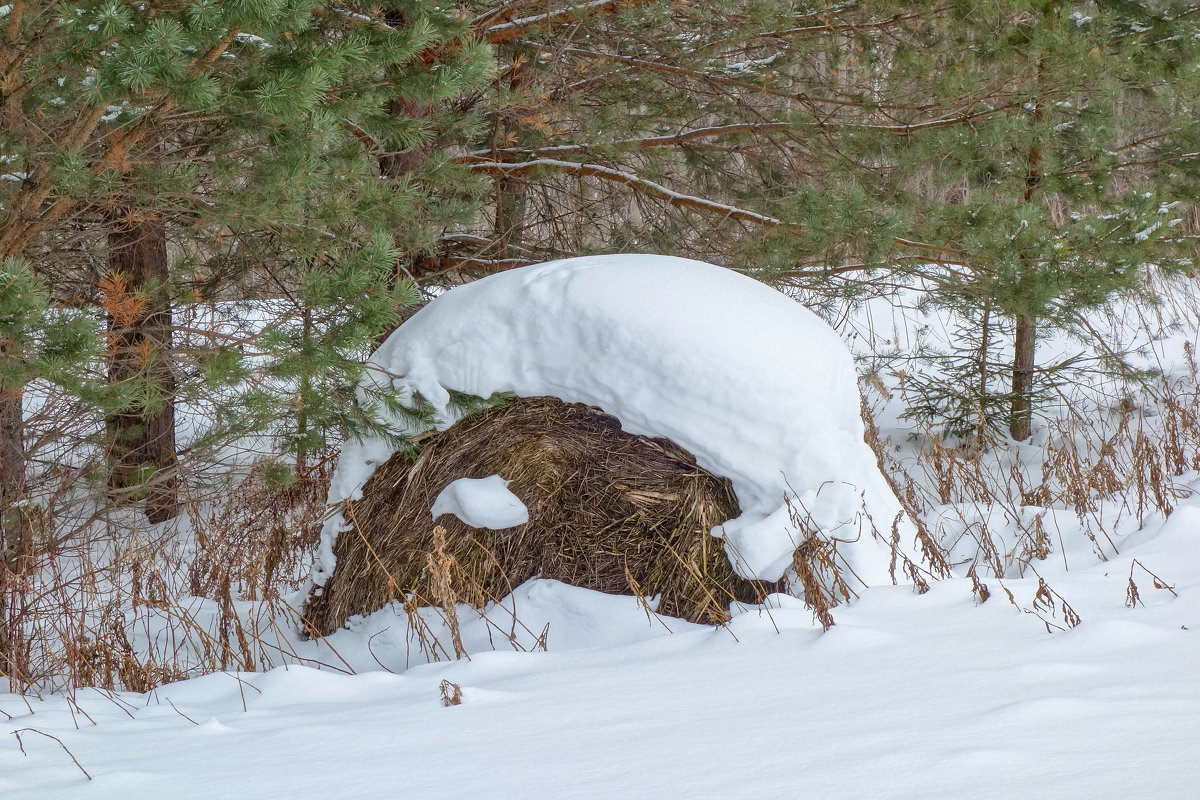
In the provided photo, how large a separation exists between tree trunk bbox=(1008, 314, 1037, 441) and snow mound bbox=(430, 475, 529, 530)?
15.7 feet

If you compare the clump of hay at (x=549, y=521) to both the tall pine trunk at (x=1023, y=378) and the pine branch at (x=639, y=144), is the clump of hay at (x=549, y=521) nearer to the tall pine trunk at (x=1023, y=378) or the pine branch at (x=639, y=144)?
the pine branch at (x=639, y=144)

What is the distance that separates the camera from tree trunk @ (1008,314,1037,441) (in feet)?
23.1

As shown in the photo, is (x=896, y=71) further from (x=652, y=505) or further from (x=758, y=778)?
(x=758, y=778)

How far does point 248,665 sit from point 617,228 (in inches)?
A: 160

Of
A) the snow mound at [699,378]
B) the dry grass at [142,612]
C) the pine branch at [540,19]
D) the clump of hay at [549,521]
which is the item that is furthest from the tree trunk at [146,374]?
the pine branch at [540,19]

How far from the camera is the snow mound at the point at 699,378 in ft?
10.8

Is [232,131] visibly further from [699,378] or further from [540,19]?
[699,378]

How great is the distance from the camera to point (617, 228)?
257 inches

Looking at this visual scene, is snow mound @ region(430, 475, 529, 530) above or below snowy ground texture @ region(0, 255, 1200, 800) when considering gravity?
above

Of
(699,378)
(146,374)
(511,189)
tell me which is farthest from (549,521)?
(511,189)

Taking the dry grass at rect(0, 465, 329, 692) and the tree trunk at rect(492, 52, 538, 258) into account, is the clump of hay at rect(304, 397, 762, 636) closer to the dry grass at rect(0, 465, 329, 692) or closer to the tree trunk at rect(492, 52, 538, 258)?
the dry grass at rect(0, 465, 329, 692)

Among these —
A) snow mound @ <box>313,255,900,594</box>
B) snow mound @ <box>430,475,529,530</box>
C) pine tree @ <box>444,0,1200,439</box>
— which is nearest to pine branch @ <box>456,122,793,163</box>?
pine tree @ <box>444,0,1200,439</box>

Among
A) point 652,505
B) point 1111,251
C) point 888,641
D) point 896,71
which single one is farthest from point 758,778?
point 896,71

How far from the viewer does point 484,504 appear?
3.39m
